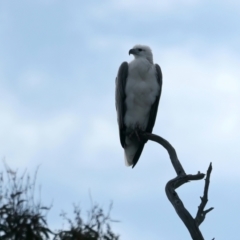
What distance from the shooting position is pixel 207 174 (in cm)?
775

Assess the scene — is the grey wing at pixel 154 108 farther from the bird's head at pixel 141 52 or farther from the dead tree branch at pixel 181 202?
the dead tree branch at pixel 181 202

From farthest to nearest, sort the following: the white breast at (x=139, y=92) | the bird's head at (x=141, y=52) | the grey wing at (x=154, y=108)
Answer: the bird's head at (x=141, y=52) → the grey wing at (x=154, y=108) → the white breast at (x=139, y=92)

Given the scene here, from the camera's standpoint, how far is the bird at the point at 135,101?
38.6ft

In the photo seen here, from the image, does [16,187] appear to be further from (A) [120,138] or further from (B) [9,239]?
(A) [120,138]

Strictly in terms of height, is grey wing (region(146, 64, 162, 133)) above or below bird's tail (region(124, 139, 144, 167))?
above

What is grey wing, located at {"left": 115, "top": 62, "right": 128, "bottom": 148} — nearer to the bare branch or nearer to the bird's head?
the bird's head

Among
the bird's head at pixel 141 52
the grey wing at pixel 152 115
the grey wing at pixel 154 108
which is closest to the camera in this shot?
the grey wing at pixel 152 115

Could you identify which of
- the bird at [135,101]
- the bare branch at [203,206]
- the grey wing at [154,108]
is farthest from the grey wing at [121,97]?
the bare branch at [203,206]

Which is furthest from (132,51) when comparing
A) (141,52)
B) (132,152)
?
(132,152)

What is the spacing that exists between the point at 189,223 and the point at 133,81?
431cm

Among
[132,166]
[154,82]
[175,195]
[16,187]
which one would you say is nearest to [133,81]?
[154,82]

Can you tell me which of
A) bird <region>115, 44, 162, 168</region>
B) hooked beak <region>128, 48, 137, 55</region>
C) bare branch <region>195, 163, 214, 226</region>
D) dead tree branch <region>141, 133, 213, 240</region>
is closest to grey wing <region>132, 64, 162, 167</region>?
bird <region>115, 44, 162, 168</region>

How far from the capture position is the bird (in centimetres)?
1177

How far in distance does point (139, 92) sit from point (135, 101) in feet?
0.49
